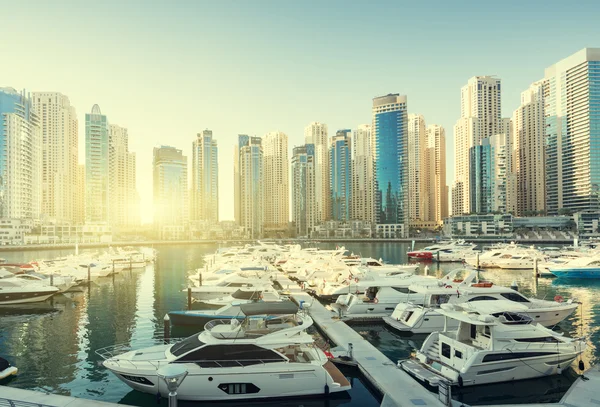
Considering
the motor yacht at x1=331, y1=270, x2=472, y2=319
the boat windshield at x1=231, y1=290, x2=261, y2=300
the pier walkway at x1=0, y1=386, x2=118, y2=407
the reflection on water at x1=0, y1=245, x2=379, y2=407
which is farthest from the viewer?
the motor yacht at x1=331, y1=270, x2=472, y2=319

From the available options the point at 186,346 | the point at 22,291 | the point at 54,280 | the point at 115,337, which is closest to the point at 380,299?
the point at 186,346

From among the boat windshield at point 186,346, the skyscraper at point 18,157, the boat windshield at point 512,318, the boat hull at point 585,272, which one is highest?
the skyscraper at point 18,157

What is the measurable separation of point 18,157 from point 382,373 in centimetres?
20136

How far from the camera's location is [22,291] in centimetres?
3844

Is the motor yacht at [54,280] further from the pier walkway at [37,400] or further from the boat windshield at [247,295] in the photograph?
the pier walkway at [37,400]

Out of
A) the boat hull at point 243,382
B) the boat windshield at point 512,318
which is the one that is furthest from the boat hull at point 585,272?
the boat hull at point 243,382

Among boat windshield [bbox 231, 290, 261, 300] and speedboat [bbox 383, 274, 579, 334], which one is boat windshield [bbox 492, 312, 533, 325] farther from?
boat windshield [bbox 231, 290, 261, 300]

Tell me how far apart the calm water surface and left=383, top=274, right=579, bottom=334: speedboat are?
91 centimetres

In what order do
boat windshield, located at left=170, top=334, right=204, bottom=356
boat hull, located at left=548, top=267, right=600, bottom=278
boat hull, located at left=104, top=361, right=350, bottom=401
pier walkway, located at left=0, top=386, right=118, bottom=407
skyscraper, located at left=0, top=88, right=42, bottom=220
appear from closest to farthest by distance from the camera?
pier walkway, located at left=0, top=386, right=118, bottom=407 → boat hull, located at left=104, top=361, right=350, bottom=401 → boat windshield, located at left=170, top=334, right=204, bottom=356 → boat hull, located at left=548, top=267, right=600, bottom=278 → skyscraper, located at left=0, top=88, right=42, bottom=220

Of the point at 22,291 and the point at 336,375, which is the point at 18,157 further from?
the point at 336,375

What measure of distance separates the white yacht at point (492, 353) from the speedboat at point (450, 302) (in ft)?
18.0

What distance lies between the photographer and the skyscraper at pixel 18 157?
174 m

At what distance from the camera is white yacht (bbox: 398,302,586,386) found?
18.5 m

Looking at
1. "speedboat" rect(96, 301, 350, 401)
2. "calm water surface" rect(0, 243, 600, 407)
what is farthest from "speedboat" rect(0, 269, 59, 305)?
"speedboat" rect(96, 301, 350, 401)
